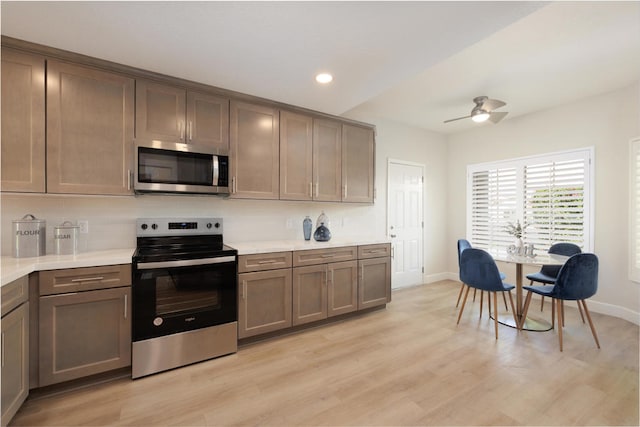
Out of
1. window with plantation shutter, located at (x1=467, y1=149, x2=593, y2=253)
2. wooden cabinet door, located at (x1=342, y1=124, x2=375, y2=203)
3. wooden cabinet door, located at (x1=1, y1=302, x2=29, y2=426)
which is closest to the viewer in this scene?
wooden cabinet door, located at (x1=1, y1=302, x2=29, y2=426)

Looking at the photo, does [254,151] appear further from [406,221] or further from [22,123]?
[406,221]

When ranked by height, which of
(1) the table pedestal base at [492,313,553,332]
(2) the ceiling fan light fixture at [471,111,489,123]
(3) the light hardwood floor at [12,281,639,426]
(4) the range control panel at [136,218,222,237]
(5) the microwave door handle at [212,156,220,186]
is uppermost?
(2) the ceiling fan light fixture at [471,111,489,123]

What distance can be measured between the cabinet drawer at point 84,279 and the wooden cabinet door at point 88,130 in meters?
0.63

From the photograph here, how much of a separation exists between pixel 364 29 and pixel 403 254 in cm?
352

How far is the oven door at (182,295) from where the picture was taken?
2150 millimetres

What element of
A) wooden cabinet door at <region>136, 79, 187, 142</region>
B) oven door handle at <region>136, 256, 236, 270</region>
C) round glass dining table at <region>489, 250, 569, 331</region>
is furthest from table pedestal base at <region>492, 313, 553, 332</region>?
wooden cabinet door at <region>136, 79, 187, 142</region>

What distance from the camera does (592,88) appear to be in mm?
3355

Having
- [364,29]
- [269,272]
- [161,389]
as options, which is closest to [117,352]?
[161,389]

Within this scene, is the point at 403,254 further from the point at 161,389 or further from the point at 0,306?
the point at 0,306

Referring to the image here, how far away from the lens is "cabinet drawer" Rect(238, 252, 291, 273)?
2604 mm

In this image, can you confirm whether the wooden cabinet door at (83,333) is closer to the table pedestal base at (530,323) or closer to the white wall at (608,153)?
the table pedestal base at (530,323)

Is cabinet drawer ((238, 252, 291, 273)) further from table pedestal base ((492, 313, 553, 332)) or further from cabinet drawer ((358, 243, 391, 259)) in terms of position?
table pedestal base ((492, 313, 553, 332))

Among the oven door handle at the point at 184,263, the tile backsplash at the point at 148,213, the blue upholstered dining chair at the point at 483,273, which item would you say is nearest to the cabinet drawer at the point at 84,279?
the oven door handle at the point at 184,263

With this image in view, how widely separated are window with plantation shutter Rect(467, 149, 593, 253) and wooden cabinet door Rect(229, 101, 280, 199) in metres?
3.23
